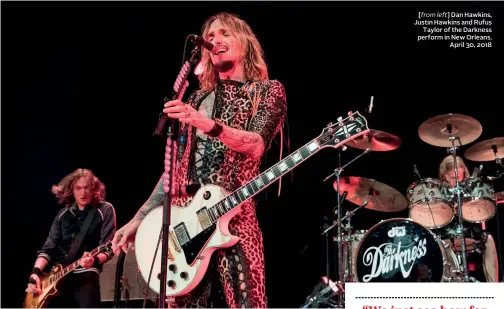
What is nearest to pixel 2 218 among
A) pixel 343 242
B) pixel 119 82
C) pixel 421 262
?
pixel 119 82

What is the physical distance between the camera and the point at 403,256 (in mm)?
4355

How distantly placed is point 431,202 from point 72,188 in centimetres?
290

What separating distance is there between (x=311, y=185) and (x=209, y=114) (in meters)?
2.16

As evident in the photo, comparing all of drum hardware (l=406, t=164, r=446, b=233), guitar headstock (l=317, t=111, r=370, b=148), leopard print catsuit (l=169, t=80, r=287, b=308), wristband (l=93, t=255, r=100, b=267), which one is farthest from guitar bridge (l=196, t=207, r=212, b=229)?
drum hardware (l=406, t=164, r=446, b=233)

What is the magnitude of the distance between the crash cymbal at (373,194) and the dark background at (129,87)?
59 centimetres

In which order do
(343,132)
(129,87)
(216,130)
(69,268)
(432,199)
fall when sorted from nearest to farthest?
(216,130) → (343,132) → (69,268) → (129,87) → (432,199)

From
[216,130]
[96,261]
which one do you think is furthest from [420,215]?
[216,130]

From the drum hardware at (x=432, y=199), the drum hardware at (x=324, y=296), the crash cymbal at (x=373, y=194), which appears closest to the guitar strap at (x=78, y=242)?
the drum hardware at (x=324, y=296)

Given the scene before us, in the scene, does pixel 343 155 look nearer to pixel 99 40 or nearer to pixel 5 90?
pixel 99 40

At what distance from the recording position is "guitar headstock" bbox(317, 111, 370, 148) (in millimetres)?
2977

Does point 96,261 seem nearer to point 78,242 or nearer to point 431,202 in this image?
point 78,242

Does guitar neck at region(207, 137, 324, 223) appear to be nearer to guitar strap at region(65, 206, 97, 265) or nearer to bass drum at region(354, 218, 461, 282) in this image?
bass drum at region(354, 218, 461, 282)

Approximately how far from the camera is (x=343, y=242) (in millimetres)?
4781

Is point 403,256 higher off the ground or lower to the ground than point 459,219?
lower
